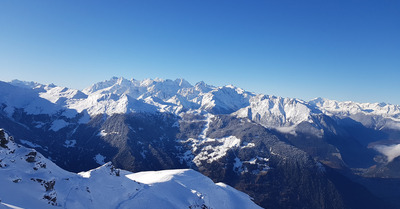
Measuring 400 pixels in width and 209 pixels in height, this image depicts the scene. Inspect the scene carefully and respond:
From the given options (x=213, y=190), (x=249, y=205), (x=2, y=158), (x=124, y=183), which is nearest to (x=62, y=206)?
(x=2, y=158)

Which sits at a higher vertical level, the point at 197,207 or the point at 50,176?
the point at 50,176

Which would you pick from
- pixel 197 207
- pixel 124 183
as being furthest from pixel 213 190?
pixel 124 183

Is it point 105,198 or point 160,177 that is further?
point 160,177

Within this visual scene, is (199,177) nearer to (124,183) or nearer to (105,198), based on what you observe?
(124,183)

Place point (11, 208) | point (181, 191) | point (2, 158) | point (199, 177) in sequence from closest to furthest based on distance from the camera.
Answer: point (11, 208) → point (2, 158) → point (181, 191) → point (199, 177)

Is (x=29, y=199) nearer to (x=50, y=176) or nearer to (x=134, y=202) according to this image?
(x=50, y=176)

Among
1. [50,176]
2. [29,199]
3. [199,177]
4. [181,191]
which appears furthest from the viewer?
[199,177]
